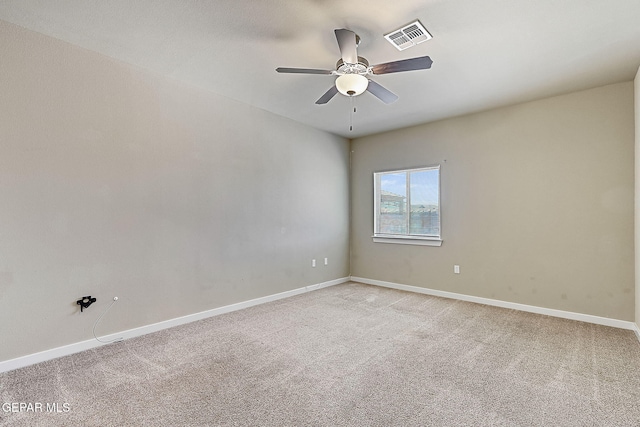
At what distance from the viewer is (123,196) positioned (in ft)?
9.68

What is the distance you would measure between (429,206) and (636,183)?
2.27m

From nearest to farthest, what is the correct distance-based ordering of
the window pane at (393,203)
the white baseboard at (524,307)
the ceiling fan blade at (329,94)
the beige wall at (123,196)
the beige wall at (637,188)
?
the beige wall at (123,196) < the ceiling fan blade at (329,94) < the beige wall at (637,188) < the white baseboard at (524,307) < the window pane at (393,203)

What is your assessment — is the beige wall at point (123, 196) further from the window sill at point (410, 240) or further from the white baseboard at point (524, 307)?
the white baseboard at point (524, 307)

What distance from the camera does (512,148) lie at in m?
3.95

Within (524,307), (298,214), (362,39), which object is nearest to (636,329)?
(524,307)

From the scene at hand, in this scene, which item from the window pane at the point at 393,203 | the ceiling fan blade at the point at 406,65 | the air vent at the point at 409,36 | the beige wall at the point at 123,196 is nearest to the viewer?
the ceiling fan blade at the point at 406,65

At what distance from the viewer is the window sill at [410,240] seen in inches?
182

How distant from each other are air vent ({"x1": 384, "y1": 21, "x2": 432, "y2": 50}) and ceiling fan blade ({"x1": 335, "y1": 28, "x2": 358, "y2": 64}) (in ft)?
1.24

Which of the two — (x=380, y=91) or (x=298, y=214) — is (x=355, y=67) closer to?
(x=380, y=91)

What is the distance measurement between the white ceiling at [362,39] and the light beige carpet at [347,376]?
2.63m

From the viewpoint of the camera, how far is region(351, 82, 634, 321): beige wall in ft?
10.9

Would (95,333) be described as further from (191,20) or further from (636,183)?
(636,183)

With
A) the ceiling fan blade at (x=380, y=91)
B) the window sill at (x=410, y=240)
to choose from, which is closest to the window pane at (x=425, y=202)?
the window sill at (x=410, y=240)

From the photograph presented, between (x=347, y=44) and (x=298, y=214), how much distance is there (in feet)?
9.47
